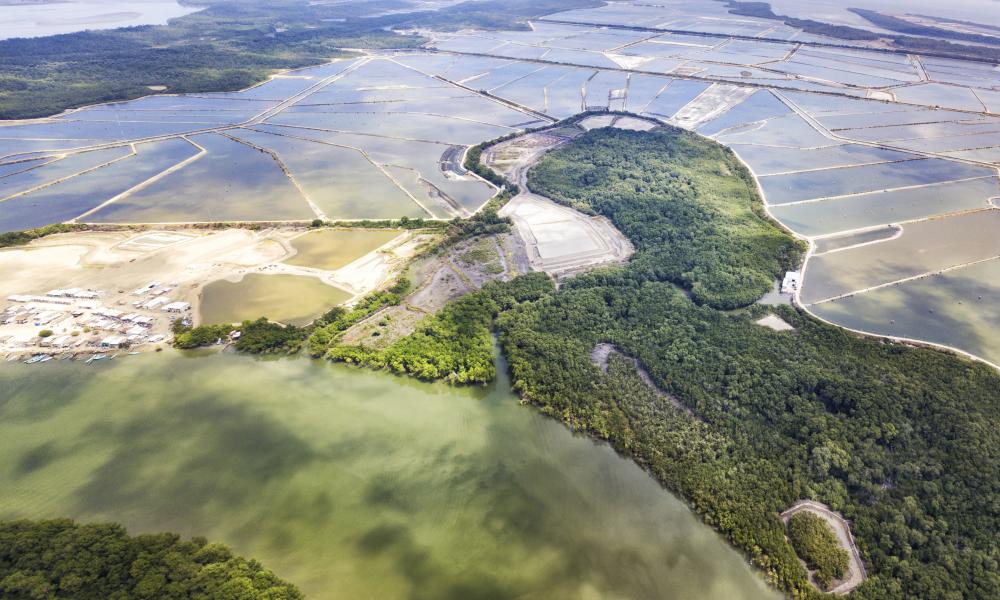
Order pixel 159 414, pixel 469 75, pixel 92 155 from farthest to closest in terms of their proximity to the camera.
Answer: pixel 469 75 → pixel 92 155 → pixel 159 414

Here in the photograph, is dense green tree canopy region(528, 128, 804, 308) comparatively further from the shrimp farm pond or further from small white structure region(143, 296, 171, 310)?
small white structure region(143, 296, 171, 310)

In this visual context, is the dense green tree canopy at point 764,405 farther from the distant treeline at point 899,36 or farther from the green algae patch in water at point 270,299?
the distant treeline at point 899,36

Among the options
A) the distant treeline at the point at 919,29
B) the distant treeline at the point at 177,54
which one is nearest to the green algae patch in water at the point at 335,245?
the distant treeline at the point at 177,54

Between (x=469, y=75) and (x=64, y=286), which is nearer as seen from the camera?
(x=64, y=286)

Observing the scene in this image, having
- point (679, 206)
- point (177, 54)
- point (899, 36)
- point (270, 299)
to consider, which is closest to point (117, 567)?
point (270, 299)

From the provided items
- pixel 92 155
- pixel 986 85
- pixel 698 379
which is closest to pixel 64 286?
pixel 92 155

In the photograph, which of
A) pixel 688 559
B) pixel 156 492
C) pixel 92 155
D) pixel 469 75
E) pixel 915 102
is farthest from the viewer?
pixel 469 75

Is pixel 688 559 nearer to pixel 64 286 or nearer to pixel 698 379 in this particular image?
pixel 698 379
